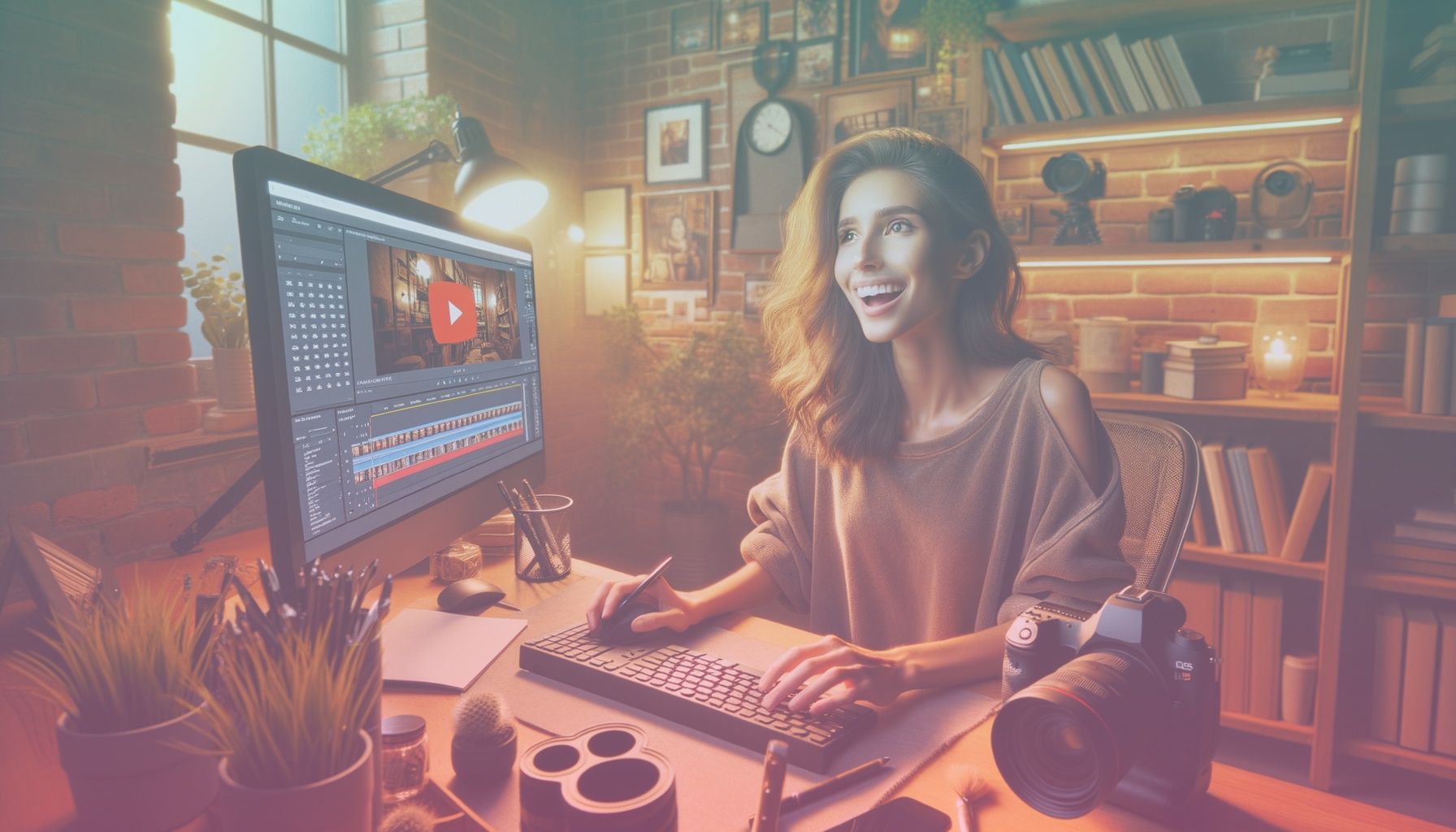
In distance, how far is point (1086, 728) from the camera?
1.87 feet

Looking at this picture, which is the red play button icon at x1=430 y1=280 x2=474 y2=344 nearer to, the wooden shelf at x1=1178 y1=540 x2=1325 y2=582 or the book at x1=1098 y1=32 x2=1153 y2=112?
the wooden shelf at x1=1178 y1=540 x2=1325 y2=582

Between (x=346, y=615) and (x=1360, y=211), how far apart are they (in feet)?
7.38

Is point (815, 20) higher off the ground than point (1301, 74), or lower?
higher

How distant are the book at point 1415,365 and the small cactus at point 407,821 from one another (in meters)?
2.26

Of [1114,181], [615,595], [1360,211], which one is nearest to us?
[615,595]

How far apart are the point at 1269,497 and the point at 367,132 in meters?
2.62

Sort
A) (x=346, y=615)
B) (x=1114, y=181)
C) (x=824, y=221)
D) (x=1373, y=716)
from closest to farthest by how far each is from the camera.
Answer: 1. (x=346, y=615)
2. (x=824, y=221)
3. (x=1373, y=716)
4. (x=1114, y=181)

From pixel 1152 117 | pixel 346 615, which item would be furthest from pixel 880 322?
pixel 1152 117

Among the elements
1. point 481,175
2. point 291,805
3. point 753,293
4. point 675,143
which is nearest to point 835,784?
point 291,805

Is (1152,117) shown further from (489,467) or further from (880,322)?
(489,467)

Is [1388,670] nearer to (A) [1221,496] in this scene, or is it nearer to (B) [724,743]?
(A) [1221,496]

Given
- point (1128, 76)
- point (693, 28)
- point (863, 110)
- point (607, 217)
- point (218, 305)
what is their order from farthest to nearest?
point (607, 217)
point (693, 28)
point (863, 110)
point (1128, 76)
point (218, 305)

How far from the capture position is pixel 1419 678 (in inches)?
75.4

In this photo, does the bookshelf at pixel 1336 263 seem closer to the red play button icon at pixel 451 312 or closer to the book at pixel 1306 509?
the book at pixel 1306 509
